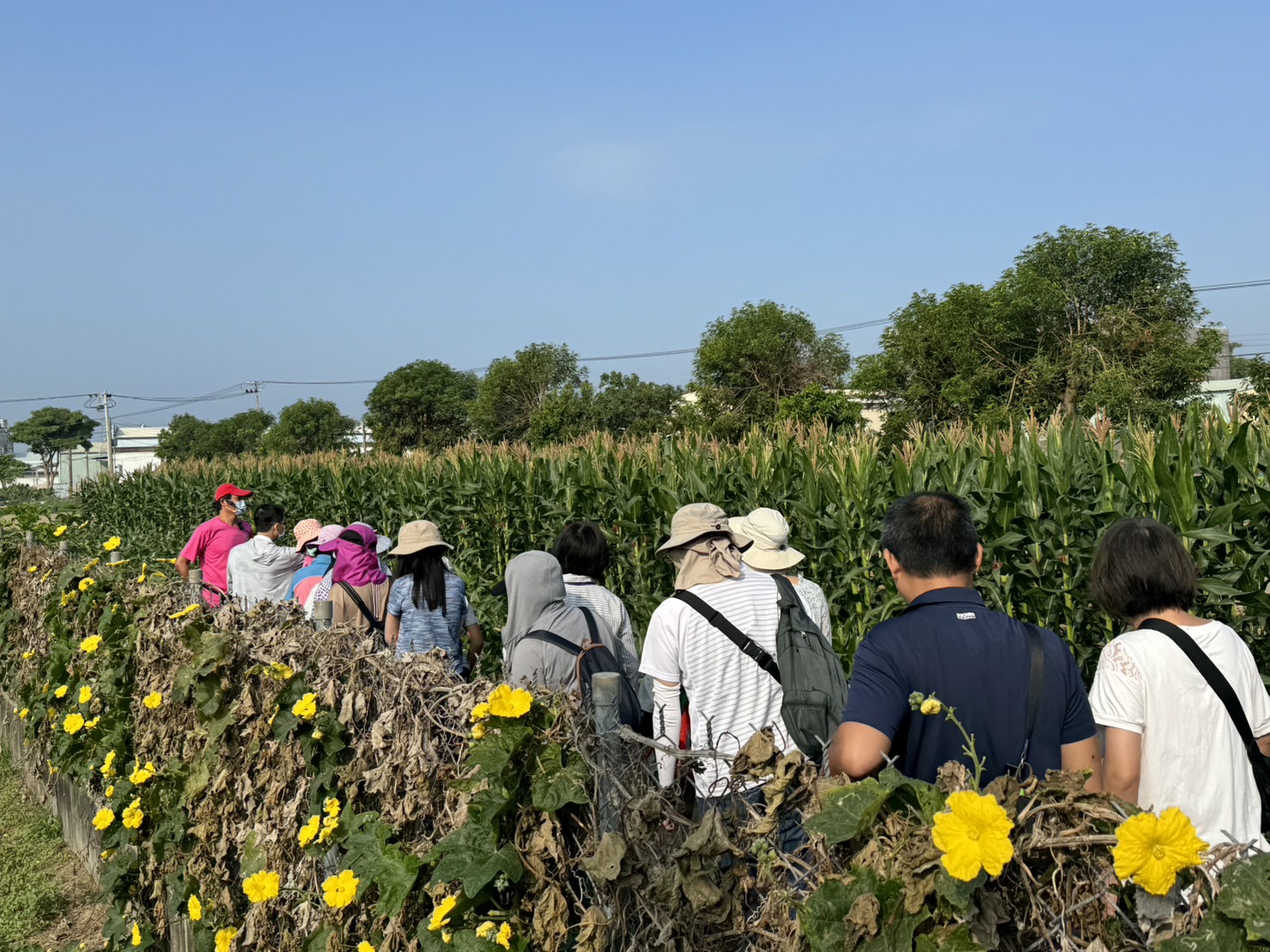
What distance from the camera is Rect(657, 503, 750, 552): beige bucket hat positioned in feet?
12.3

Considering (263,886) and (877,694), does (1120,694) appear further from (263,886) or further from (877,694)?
(263,886)

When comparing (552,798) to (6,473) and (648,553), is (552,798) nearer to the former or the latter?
(648,553)

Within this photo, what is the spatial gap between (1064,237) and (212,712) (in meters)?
40.9

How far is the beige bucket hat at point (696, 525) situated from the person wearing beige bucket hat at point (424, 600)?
5.62 ft

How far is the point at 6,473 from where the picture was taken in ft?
211

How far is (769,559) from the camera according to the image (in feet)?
14.7

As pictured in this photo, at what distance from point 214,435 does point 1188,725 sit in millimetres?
92232

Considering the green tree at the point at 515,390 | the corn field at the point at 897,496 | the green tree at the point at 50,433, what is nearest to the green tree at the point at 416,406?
the green tree at the point at 515,390

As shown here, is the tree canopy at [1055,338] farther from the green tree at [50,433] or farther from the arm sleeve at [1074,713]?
the green tree at [50,433]

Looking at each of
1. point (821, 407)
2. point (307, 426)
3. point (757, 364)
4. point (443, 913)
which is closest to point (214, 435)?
point (307, 426)

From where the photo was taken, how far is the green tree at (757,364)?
43719 millimetres

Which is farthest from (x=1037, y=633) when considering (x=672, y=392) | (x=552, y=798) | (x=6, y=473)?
(x=6, y=473)

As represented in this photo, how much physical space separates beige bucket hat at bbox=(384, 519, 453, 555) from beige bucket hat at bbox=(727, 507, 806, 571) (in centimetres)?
160

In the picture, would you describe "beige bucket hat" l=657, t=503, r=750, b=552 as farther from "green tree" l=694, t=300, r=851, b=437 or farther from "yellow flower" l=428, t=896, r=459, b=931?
"green tree" l=694, t=300, r=851, b=437
